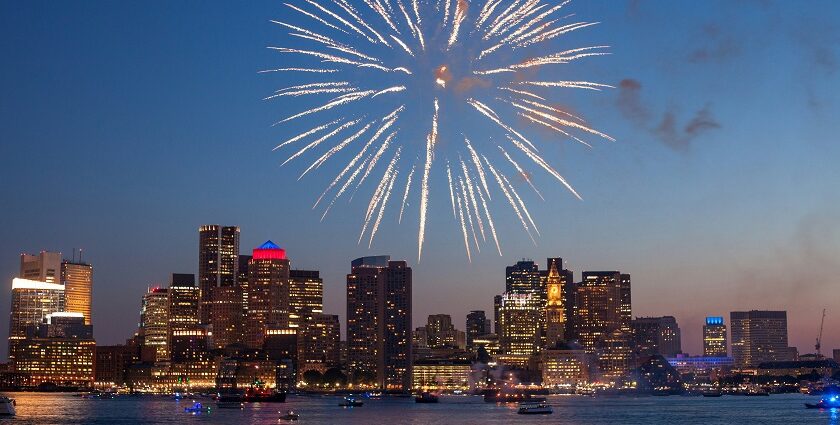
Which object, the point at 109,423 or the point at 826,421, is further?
the point at 826,421

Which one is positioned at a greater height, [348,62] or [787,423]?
[348,62]

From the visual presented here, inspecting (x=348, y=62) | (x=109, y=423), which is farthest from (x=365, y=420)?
(x=348, y=62)

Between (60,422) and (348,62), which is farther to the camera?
(60,422)

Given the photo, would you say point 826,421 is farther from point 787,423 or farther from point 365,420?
point 365,420

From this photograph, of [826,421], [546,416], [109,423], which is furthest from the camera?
[546,416]

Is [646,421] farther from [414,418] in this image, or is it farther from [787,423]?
[414,418]

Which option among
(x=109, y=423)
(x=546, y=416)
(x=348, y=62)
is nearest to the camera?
(x=348, y=62)

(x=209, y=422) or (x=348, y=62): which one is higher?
(x=348, y=62)

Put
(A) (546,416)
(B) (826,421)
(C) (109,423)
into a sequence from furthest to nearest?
(A) (546,416) → (B) (826,421) → (C) (109,423)

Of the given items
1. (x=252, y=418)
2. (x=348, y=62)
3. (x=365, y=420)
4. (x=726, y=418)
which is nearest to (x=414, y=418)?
(x=365, y=420)
